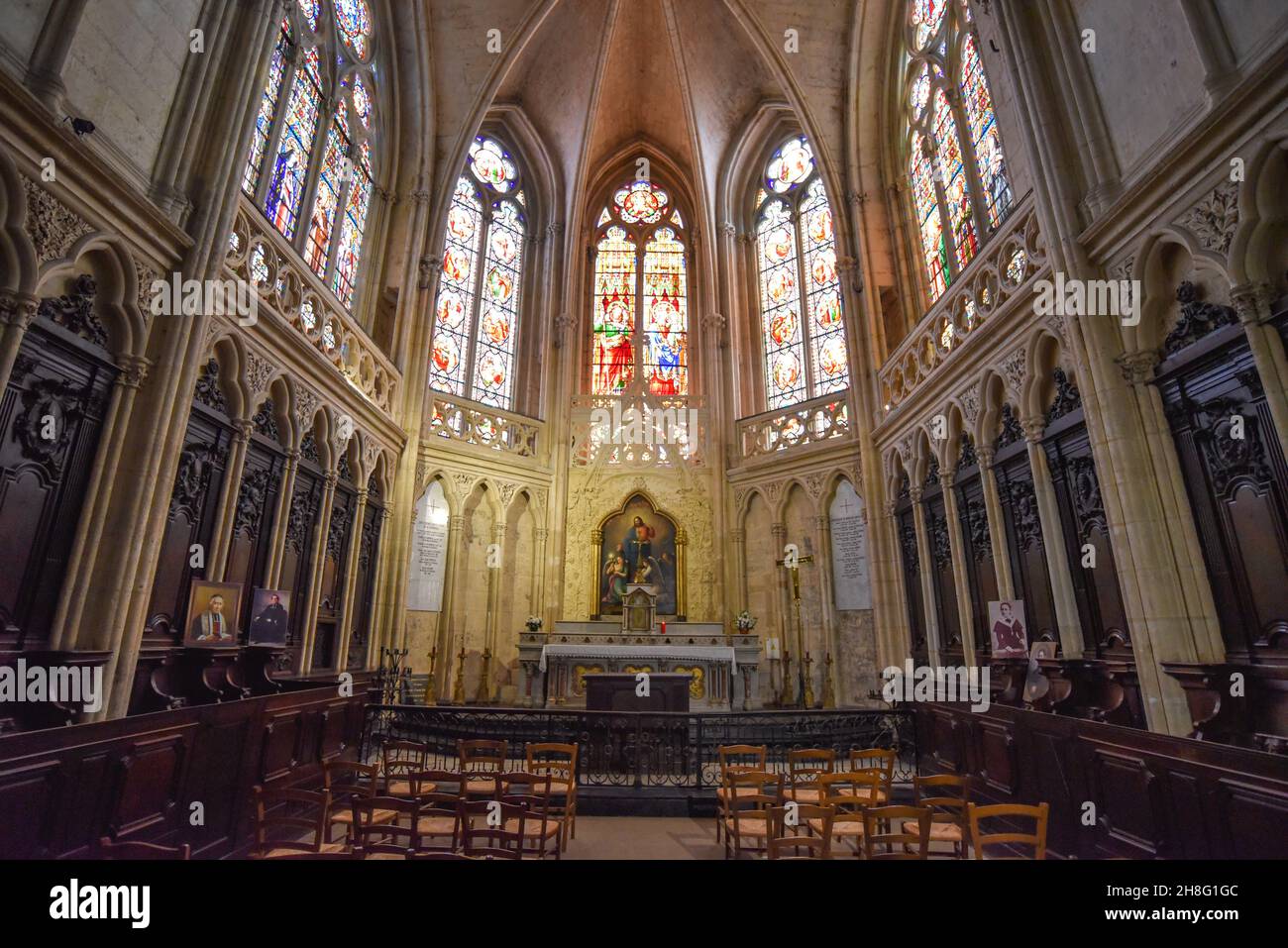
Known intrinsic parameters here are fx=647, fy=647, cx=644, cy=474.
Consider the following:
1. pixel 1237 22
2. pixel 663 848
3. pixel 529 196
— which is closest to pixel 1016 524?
pixel 1237 22

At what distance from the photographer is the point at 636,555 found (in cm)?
1525

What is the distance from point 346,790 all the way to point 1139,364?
7642 millimetres

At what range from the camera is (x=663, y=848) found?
5910 millimetres

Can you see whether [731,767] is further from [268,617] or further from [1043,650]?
[268,617]

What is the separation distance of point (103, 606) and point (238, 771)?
187cm

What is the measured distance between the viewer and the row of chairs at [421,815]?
372cm

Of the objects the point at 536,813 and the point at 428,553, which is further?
the point at 428,553

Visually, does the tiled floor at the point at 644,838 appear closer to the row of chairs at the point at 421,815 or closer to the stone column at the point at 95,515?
the row of chairs at the point at 421,815

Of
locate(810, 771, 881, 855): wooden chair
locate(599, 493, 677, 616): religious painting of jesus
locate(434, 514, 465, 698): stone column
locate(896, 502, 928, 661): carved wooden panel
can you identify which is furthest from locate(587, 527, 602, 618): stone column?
locate(810, 771, 881, 855): wooden chair

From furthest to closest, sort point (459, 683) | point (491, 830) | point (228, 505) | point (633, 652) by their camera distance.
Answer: point (459, 683) → point (633, 652) → point (228, 505) → point (491, 830)

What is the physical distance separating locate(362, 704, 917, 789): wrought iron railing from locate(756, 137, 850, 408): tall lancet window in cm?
785

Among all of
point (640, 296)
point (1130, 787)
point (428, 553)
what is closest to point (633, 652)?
point (428, 553)

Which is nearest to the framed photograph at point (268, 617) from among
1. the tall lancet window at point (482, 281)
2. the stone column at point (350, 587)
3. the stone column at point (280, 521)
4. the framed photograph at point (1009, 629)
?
the stone column at point (280, 521)

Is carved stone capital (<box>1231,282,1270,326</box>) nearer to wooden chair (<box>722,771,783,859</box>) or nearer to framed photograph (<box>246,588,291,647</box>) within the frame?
wooden chair (<box>722,771,783,859</box>)
